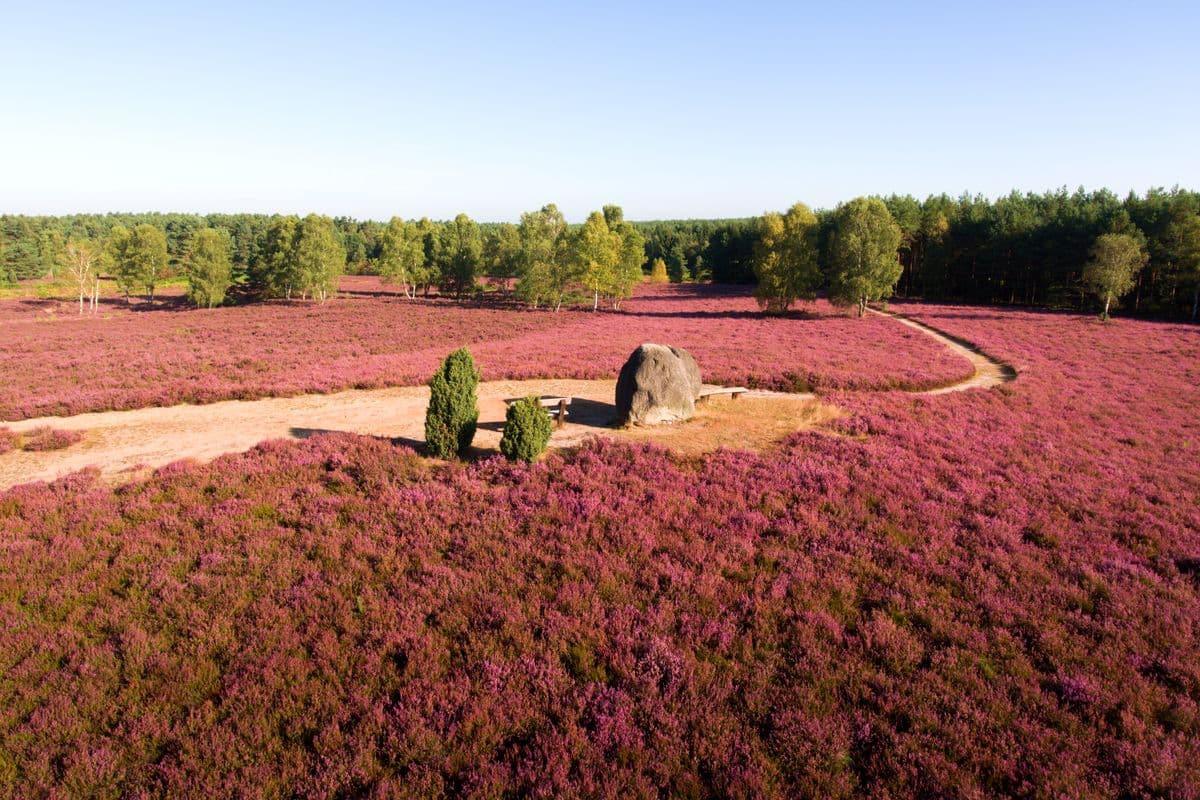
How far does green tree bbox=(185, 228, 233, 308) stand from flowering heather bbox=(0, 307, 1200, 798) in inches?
2740

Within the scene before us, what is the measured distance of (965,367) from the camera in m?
28.3

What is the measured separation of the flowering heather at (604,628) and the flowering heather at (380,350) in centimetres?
1042

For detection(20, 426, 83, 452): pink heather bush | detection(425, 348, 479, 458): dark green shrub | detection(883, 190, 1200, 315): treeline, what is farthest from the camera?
detection(883, 190, 1200, 315): treeline

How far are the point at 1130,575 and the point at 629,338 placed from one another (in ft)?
105

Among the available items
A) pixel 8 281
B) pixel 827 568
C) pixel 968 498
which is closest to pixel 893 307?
pixel 968 498

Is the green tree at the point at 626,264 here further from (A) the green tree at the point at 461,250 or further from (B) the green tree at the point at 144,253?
(B) the green tree at the point at 144,253

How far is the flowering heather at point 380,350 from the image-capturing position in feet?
76.7

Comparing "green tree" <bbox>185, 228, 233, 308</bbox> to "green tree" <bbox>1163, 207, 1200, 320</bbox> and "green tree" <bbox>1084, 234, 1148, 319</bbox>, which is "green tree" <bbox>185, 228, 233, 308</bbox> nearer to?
"green tree" <bbox>1084, 234, 1148, 319</bbox>

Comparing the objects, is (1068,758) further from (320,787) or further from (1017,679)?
(320,787)

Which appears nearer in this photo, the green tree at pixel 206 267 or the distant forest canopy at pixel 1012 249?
the distant forest canopy at pixel 1012 249

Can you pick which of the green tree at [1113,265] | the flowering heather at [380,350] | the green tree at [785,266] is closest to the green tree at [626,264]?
the flowering heather at [380,350]

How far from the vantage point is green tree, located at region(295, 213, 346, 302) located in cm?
7044

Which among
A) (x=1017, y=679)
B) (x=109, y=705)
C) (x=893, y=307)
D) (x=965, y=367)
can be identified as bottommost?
(x=109, y=705)

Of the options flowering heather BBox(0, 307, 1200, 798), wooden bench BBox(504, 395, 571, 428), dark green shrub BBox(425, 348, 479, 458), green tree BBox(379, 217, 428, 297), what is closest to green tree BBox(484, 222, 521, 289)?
green tree BBox(379, 217, 428, 297)
